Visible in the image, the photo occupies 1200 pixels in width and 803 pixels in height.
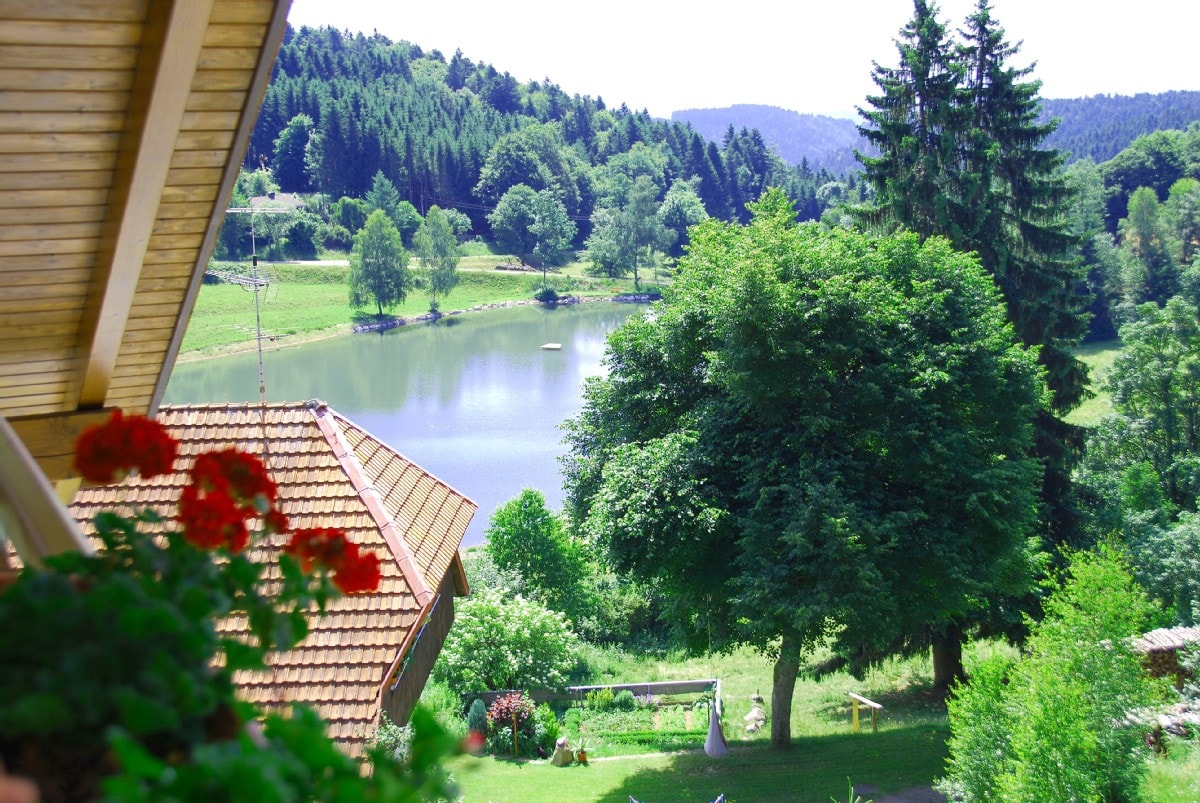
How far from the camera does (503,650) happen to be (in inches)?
657

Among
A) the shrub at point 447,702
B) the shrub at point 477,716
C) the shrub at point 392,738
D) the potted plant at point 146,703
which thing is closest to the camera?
the potted plant at point 146,703

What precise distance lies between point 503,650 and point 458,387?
26.4 meters

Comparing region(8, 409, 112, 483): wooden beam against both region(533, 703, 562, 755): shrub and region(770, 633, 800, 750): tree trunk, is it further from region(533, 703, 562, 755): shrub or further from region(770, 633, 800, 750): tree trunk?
region(533, 703, 562, 755): shrub

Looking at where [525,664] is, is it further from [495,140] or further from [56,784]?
[495,140]

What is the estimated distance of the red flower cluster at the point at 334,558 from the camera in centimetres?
187

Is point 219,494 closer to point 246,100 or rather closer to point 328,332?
point 246,100

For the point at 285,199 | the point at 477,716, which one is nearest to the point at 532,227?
the point at 285,199

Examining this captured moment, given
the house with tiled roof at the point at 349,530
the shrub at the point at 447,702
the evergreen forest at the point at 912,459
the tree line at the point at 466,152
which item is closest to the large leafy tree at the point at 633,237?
the tree line at the point at 466,152

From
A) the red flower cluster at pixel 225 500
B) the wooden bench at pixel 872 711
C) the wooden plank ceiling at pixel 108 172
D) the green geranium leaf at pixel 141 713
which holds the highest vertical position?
the wooden plank ceiling at pixel 108 172

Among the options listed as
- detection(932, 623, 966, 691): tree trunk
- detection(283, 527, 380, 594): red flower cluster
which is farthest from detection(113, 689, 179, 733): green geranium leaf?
detection(932, 623, 966, 691): tree trunk

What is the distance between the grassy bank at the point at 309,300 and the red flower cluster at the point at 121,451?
152 ft

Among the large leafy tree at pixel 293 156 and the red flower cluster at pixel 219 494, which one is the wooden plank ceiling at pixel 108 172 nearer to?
the red flower cluster at pixel 219 494

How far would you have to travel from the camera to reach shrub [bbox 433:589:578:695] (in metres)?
16.4

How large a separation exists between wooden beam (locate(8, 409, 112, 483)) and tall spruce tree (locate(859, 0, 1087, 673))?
17.6 meters
